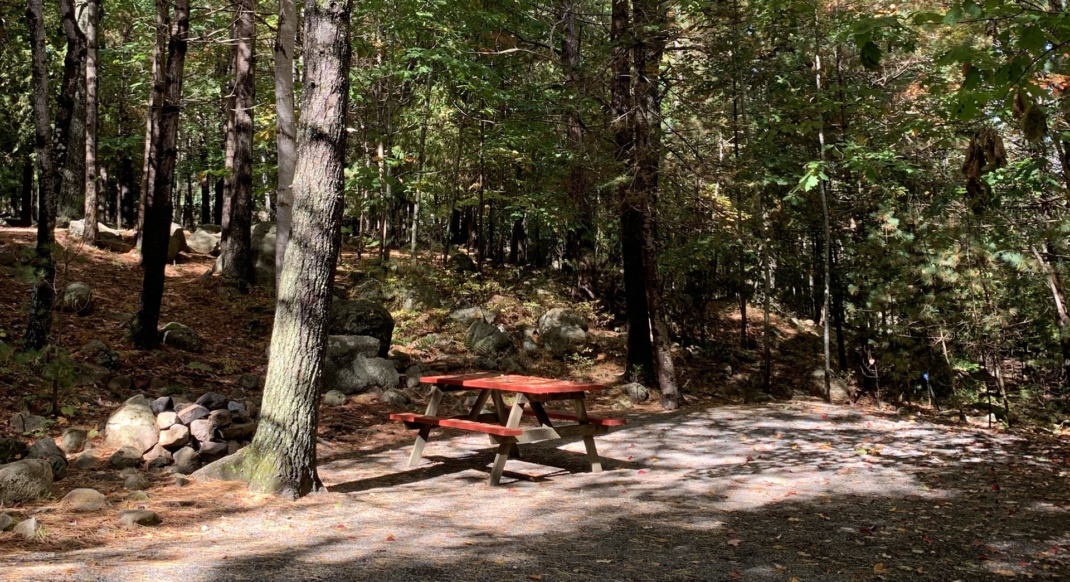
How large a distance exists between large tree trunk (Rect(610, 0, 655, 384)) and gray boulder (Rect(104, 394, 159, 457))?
707cm

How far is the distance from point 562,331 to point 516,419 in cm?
903

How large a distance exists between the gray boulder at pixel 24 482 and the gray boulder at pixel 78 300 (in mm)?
6524

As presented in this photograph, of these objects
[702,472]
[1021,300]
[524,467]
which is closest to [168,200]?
[524,467]

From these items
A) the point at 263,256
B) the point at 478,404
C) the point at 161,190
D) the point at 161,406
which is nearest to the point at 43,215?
the point at 161,190

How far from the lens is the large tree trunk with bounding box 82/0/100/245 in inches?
581

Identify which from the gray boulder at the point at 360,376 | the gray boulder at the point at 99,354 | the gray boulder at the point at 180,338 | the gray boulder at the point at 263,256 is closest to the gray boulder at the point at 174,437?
the gray boulder at the point at 99,354

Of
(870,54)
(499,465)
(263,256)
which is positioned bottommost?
(499,465)

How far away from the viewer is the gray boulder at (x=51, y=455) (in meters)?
5.52

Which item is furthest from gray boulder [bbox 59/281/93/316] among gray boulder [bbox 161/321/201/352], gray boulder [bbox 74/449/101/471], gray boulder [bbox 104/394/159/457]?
gray boulder [bbox 74/449/101/471]

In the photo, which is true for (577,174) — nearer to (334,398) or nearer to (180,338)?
(334,398)

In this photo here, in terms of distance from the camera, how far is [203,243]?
18281mm

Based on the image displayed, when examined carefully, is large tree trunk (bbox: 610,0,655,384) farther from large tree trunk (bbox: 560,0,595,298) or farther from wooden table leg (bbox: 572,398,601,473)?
wooden table leg (bbox: 572,398,601,473)

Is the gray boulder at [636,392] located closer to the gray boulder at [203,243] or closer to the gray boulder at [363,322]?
the gray boulder at [363,322]

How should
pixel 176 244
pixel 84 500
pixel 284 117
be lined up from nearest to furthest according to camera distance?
pixel 84 500
pixel 284 117
pixel 176 244
